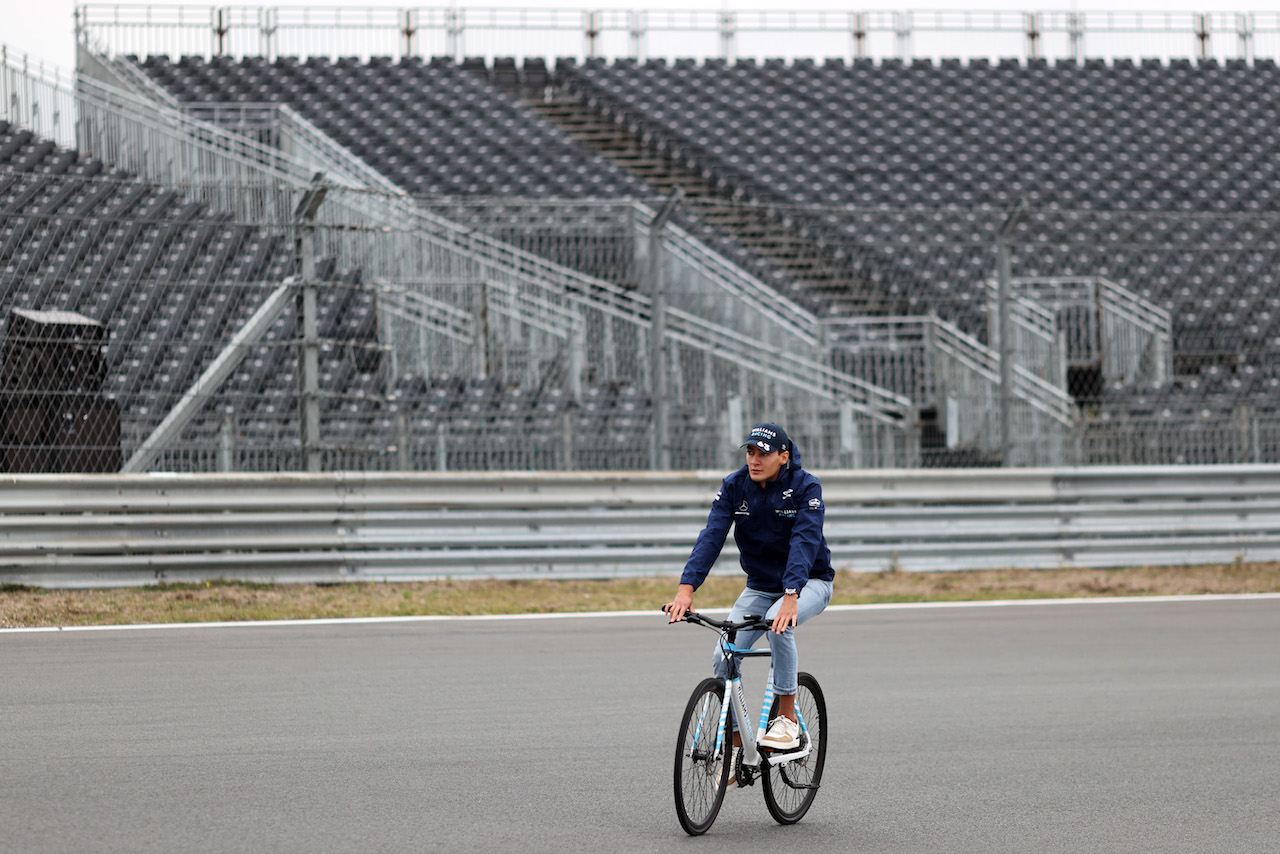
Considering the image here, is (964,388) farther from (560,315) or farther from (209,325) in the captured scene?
(209,325)

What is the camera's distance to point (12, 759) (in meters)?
6.12

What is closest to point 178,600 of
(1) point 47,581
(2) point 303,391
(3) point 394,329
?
(1) point 47,581

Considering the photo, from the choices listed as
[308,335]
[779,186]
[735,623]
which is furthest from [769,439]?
[779,186]

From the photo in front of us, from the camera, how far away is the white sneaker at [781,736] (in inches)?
210

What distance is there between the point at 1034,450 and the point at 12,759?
9841mm

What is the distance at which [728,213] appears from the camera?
22.1m

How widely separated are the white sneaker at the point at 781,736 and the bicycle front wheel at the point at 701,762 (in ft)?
0.51

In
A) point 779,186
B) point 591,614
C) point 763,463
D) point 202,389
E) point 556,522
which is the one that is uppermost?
point 779,186

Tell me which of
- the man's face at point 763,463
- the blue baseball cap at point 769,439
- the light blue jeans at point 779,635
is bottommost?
the light blue jeans at point 779,635

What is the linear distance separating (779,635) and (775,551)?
328 mm

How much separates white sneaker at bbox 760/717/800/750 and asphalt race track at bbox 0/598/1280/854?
30 centimetres

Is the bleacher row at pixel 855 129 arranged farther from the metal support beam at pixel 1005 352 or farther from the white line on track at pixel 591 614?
the white line on track at pixel 591 614

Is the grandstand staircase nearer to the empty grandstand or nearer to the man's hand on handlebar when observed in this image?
the empty grandstand

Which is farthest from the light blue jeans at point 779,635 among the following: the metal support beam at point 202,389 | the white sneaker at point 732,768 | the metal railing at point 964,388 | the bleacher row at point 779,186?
the metal railing at point 964,388
